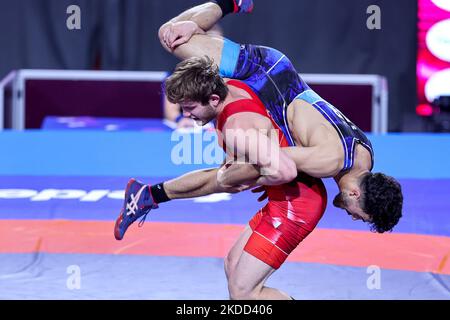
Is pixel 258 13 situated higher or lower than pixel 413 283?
higher

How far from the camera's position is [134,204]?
4.25 meters

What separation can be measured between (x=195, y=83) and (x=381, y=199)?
91 centimetres

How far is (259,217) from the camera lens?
398 centimetres

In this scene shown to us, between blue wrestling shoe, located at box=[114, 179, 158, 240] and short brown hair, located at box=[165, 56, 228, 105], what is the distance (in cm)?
74

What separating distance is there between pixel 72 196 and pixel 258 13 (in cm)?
364

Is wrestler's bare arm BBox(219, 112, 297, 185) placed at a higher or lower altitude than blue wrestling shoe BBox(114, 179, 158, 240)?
higher

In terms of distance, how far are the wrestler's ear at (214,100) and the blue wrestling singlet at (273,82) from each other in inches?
9.1

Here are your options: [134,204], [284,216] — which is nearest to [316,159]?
[284,216]

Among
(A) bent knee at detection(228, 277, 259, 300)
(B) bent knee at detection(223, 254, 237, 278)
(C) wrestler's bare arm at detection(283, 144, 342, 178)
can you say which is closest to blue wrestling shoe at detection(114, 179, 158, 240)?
(B) bent knee at detection(223, 254, 237, 278)

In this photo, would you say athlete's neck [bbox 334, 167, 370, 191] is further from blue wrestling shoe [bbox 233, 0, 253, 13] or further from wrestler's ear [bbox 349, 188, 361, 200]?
blue wrestling shoe [bbox 233, 0, 253, 13]

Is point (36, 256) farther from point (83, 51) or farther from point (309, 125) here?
point (83, 51)

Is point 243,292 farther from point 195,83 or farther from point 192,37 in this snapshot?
point 192,37

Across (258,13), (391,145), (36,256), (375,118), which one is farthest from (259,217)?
(258,13)

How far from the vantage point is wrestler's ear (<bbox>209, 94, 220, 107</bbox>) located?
3.62 metres
